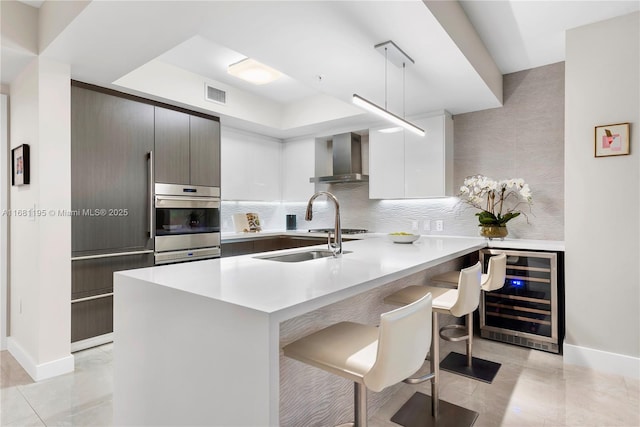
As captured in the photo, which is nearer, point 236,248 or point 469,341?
point 469,341

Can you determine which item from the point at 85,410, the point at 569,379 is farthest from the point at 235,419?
the point at 569,379

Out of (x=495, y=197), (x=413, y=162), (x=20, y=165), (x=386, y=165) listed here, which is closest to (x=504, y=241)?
(x=495, y=197)

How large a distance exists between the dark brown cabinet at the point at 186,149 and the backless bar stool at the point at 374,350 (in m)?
2.84

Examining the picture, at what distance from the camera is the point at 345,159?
4.68 m

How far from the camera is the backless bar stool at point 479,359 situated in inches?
99.7

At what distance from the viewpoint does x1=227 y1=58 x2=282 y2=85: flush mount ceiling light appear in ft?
10.9

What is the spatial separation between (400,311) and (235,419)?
0.64m

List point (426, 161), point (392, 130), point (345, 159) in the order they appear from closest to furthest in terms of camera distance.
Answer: point (426, 161) < point (392, 130) < point (345, 159)

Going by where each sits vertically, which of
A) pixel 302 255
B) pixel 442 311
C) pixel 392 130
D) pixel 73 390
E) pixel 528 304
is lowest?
pixel 73 390

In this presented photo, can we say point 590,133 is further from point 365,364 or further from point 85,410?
point 85,410

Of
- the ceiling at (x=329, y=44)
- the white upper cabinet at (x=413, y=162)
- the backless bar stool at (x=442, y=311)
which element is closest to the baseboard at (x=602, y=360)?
the backless bar stool at (x=442, y=311)

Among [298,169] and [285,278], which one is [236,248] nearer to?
[298,169]

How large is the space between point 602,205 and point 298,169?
142 inches

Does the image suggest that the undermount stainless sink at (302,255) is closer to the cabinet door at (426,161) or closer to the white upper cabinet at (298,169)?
the cabinet door at (426,161)
